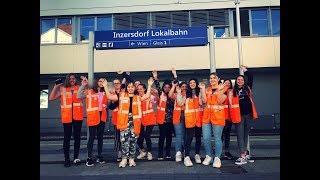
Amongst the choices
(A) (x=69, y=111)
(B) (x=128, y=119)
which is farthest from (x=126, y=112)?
(A) (x=69, y=111)

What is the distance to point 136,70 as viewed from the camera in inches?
617

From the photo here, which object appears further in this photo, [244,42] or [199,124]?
[244,42]

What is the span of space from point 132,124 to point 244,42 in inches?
481

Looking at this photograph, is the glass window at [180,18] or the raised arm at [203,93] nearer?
the raised arm at [203,93]

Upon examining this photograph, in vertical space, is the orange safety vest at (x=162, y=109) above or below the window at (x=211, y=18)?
below

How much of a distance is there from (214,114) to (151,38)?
8.73ft

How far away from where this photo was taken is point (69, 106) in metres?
5.91

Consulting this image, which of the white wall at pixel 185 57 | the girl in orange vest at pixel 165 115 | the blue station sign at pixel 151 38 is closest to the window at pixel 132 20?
the white wall at pixel 185 57

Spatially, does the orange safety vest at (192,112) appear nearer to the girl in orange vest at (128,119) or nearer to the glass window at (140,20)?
the girl in orange vest at (128,119)

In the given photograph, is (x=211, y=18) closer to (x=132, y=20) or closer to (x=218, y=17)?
(x=218, y=17)

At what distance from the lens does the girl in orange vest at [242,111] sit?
19.3 ft

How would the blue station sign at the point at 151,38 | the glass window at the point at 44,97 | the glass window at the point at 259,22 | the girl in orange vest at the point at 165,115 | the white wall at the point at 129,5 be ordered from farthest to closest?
the glass window at the point at 44,97 → the glass window at the point at 259,22 → the white wall at the point at 129,5 → the blue station sign at the point at 151,38 → the girl in orange vest at the point at 165,115
